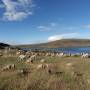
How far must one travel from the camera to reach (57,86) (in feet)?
39.3

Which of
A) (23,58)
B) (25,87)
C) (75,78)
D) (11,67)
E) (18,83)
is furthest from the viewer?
(23,58)

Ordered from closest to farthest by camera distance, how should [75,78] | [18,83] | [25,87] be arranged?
[25,87], [18,83], [75,78]

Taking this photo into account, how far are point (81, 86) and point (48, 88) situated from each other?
1.68 meters

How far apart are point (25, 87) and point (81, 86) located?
2.83m

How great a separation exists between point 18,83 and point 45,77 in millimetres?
2131

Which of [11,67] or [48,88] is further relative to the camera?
[11,67]

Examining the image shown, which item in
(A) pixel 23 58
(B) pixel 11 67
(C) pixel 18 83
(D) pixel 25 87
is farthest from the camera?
(A) pixel 23 58

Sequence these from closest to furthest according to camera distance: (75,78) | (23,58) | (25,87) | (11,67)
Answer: (25,87) → (75,78) → (11,67) → (23,58)

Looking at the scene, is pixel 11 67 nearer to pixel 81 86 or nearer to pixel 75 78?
pixel 75 78

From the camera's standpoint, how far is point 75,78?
14016 mm

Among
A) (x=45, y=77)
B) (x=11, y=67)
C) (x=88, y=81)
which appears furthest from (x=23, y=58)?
(x=88, y=81)

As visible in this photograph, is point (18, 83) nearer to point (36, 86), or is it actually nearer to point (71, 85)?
point (36, 86)

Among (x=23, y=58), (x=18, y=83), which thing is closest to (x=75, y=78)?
(x=18, y=83)

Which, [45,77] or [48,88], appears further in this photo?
[45,77]
